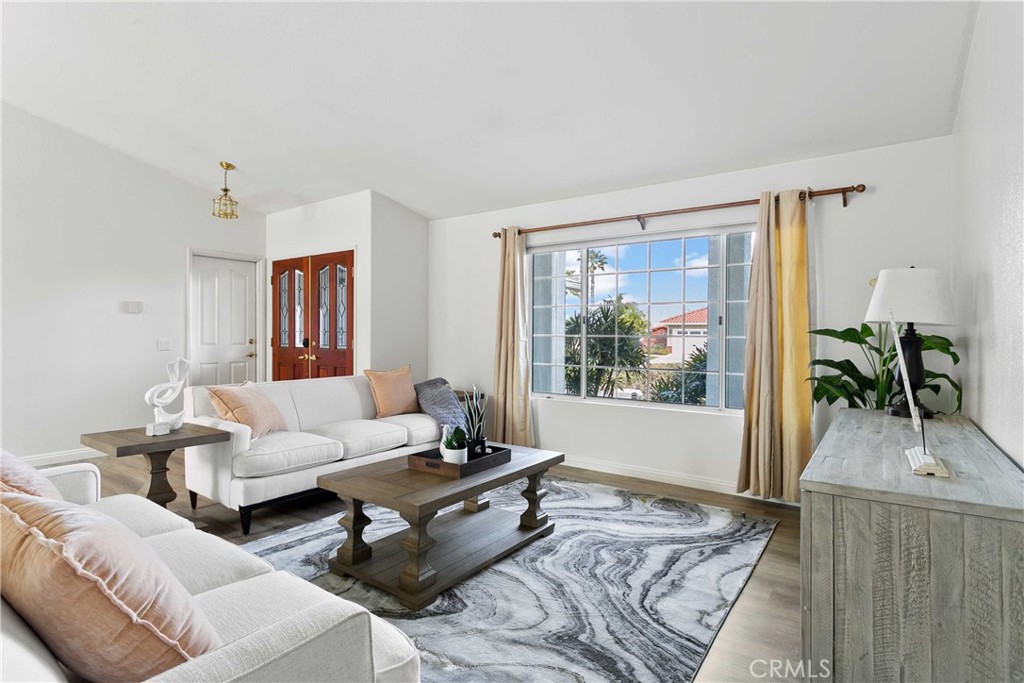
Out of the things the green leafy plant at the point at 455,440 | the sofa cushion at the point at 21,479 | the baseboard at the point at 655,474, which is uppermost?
the sofa cushion at the point at 21,479

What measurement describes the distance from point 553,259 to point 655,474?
2.05 metres

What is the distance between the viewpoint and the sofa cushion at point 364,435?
11.5 feet

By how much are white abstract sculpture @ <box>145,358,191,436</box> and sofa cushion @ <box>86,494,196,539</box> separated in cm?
93

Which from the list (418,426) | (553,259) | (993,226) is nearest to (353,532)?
(418,426)

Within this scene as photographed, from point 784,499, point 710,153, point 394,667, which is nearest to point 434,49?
point 710,153

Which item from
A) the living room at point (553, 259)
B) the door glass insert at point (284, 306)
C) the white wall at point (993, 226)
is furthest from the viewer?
the door glass insert at point (284, 306)

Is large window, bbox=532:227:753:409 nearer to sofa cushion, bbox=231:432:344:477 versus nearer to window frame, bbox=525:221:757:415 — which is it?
window frame, bbox=525:221:757:415

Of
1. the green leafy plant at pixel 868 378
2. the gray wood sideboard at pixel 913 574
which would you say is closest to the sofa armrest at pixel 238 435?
the gray wood sideboard at pixel 913 574

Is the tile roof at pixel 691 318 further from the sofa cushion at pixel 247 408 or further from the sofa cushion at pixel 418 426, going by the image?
the sofa cushion at pixel 247 408

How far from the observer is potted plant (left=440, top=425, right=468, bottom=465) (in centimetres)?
263

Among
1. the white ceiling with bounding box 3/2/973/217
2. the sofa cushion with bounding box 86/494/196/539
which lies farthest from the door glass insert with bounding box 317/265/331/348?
the sofa cushion with bounding box 86/494/196/539

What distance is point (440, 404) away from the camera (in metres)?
4.41

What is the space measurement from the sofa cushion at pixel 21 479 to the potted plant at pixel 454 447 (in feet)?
4.95

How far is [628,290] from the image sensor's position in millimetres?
4340
